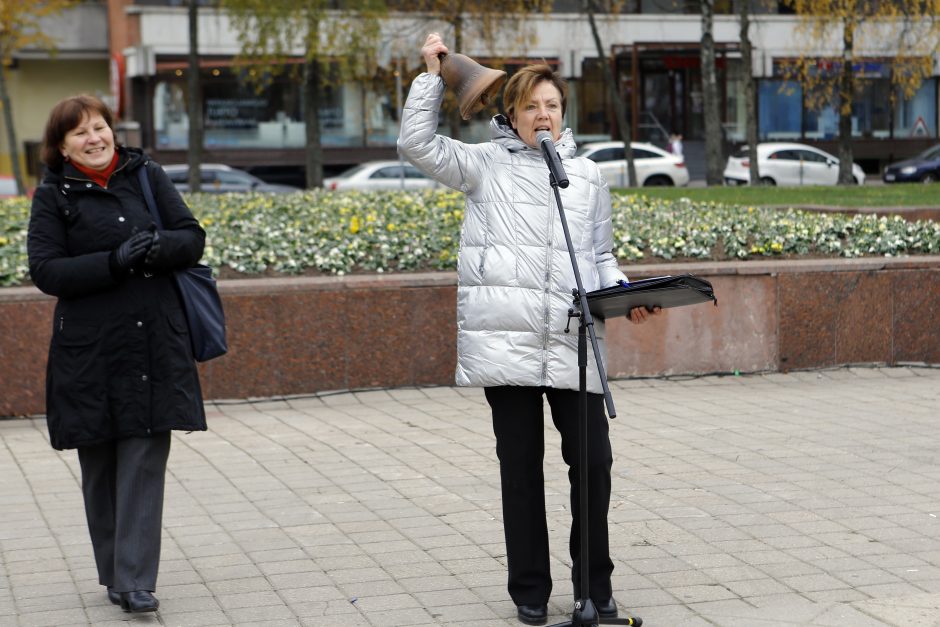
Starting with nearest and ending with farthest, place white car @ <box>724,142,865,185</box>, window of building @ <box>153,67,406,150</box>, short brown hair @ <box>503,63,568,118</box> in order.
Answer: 1. short brown hair @ <box>503,63,568,118</box>
2. white car @ <box>724,142,865,185</box>
3. window of building @ <box>153,67,406,150</box>

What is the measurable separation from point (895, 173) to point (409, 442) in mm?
34846

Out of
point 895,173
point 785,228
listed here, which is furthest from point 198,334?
point 895,173

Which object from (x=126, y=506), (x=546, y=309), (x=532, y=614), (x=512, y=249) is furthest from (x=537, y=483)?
(x=126, y=506)

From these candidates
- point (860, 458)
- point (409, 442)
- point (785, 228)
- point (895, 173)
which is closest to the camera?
point (860, 458)

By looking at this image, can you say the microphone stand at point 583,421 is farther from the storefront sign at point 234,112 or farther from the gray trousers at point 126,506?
the storefront sign at point 234,112

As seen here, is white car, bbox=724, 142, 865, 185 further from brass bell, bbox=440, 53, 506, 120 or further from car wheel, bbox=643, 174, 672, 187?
brass bell, bbox=440, 53, 506, 120

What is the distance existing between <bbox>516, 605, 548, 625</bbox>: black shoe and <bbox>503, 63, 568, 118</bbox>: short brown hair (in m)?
1.66

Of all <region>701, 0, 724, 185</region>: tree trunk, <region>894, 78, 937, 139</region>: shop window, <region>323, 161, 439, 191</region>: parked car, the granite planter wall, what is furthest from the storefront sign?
the granite planter wall

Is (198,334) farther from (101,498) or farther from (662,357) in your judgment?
(662,357)

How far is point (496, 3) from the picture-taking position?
35219 millimetres

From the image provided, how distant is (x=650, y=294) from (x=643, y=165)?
34.2 m

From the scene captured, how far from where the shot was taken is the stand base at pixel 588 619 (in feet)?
15.6

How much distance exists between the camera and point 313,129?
117 feet

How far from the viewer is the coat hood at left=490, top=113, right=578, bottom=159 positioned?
500cm
